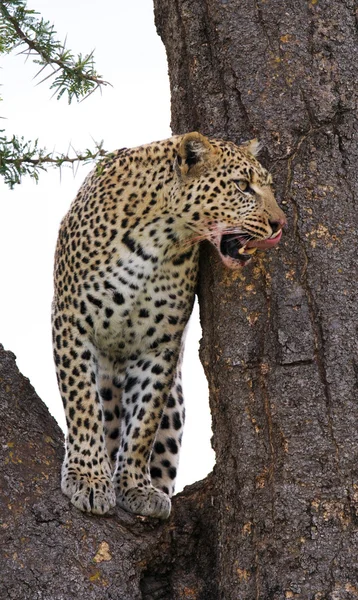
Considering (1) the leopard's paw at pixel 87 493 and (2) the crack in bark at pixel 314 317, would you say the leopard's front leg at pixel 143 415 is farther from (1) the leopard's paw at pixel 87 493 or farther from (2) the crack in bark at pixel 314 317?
(2) the crack in bark at pixel 314 317

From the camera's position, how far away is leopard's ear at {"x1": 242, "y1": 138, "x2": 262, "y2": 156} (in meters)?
5.08

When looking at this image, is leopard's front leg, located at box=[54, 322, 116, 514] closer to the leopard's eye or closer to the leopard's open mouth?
the leopard's open mouth

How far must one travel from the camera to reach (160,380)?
222 inches

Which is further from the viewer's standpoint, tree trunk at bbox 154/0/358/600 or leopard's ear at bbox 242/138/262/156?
leopard's ear at bbox 242/138/262/156

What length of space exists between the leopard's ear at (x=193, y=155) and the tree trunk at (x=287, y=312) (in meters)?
0.18

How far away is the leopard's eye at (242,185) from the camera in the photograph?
5.20m

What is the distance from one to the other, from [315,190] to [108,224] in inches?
43.8

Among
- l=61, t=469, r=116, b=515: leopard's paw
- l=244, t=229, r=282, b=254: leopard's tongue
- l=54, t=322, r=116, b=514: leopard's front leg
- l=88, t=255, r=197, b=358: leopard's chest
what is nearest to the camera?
l=244, t=229, r=282, b=254: leopard's tongue

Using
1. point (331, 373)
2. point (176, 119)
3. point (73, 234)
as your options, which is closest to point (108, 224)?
point (73, 234)

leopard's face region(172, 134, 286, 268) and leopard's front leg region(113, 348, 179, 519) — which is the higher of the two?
leopard's face region(172, 134, 286, 268)

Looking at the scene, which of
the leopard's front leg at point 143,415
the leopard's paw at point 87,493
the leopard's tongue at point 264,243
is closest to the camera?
the leopard's tongue at point 264,243

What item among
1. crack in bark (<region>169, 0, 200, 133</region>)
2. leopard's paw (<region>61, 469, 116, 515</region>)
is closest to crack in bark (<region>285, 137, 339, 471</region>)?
crack in bark (<region>169, 0, 200, 133</region>)

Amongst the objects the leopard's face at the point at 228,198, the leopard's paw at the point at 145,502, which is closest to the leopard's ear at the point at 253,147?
the leopard's face at the point at 228,198

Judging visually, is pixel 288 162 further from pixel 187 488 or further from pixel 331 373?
pixel 187 488
